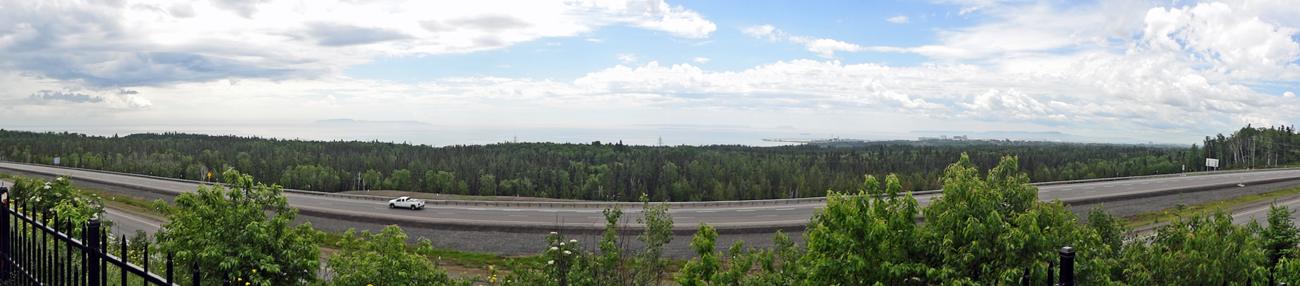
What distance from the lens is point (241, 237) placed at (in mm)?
13062

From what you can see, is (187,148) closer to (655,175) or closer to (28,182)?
(655,175)

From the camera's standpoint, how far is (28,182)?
18.7m

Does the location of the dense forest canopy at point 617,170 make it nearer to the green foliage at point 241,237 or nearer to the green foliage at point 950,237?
the green foliage at point 950,237

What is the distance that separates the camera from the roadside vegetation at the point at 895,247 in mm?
10871

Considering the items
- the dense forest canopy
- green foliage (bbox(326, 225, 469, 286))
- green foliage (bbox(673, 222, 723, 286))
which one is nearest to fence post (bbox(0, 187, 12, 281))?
green foliage (bbox(326, 225, 469, 286))

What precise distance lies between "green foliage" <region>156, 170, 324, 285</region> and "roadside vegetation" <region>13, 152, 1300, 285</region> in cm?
3

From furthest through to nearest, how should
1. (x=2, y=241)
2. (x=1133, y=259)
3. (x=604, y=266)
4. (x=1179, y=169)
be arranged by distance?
1. (x=1179, y=169)
2. (x=604, y=266)
3. (x=1133, y=259)
4. (x=2, y=241)

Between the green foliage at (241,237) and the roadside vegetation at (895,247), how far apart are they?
0.03m

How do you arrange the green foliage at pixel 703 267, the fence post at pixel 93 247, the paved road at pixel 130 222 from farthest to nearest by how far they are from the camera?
the paved road at pixel 130 222, the green foliage at pixel 703 267, the fence post at pixel 93 247

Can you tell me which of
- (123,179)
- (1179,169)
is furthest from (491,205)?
(1179,169)

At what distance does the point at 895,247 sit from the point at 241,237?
13264mm

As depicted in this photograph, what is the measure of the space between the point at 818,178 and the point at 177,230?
91450mm

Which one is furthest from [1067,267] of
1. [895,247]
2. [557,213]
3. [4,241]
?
[557,213]

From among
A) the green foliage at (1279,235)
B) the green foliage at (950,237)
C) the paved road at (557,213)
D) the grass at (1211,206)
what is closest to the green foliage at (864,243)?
the green foliage at (950,237)
